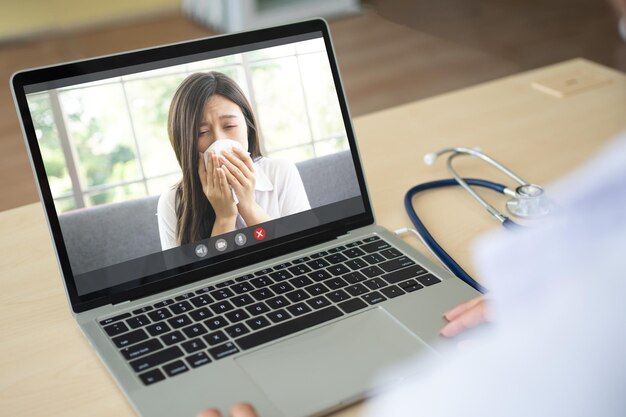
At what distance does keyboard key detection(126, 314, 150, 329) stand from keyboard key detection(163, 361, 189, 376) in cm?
9

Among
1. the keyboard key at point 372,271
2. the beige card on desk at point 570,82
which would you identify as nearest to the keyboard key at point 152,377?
the keyboard key at point 372,271

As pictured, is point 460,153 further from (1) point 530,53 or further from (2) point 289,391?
(1) point 530,53

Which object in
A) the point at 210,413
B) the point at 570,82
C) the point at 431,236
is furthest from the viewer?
the point at 570,82

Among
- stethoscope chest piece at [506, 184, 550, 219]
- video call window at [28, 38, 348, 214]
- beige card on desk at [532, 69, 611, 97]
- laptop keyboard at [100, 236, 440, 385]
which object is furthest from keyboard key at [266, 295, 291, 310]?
beige card on desk at [532, 69, 611, 97]

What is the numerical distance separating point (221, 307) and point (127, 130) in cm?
27

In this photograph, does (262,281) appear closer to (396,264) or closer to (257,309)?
(257,309)

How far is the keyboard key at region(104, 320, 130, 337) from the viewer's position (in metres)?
0.92

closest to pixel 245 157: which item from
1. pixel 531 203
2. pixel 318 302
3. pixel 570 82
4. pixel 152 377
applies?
pixel 318 302

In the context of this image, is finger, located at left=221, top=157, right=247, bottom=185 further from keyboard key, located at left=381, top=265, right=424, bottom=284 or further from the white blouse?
keyboard key, located at left=381, top=265, right=424, bottom=284

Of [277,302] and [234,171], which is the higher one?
[234,171]

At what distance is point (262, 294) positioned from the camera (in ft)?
3.22

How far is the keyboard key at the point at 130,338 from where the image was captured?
0.90 meters

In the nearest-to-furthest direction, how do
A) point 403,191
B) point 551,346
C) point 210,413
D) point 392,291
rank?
point 551,346, point 210,413, point 392,291, point 403,191

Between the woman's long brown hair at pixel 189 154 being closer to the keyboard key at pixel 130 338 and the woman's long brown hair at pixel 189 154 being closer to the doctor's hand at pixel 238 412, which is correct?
the keyboard key at pixel 130 338
